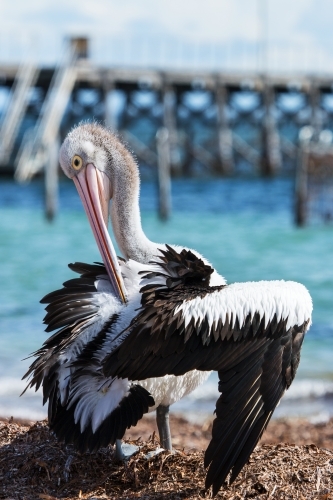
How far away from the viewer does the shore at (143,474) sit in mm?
3564

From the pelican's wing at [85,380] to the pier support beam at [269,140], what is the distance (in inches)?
1234

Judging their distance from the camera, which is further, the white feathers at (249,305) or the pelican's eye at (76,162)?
the pelican's eye at (76,162)

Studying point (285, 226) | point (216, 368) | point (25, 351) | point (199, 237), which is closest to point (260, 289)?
point (216, 368)

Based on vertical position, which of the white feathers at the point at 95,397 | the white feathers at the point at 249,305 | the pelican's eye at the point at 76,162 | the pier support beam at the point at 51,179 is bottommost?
the white feathers at the point at 95,397

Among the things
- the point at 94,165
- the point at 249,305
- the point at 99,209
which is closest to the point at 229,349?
the point at 249,305

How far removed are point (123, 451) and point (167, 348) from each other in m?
0.76

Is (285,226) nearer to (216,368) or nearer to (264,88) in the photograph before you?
(264,88)

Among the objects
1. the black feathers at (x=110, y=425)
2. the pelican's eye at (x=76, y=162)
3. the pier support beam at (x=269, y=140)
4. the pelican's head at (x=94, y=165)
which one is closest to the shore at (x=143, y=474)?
the black feathers at (x=110, y=425)

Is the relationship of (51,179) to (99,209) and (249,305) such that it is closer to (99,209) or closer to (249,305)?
(99,209)

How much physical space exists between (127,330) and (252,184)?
103 ft

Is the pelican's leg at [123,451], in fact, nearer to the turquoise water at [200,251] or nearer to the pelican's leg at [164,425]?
the pelican's leg at [164,425]

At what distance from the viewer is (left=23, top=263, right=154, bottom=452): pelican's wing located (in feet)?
11.3

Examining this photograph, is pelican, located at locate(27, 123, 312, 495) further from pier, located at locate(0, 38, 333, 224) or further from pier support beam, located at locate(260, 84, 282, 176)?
pier support beam, located at locate(260, 84, 282, 176)

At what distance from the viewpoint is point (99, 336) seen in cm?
363
